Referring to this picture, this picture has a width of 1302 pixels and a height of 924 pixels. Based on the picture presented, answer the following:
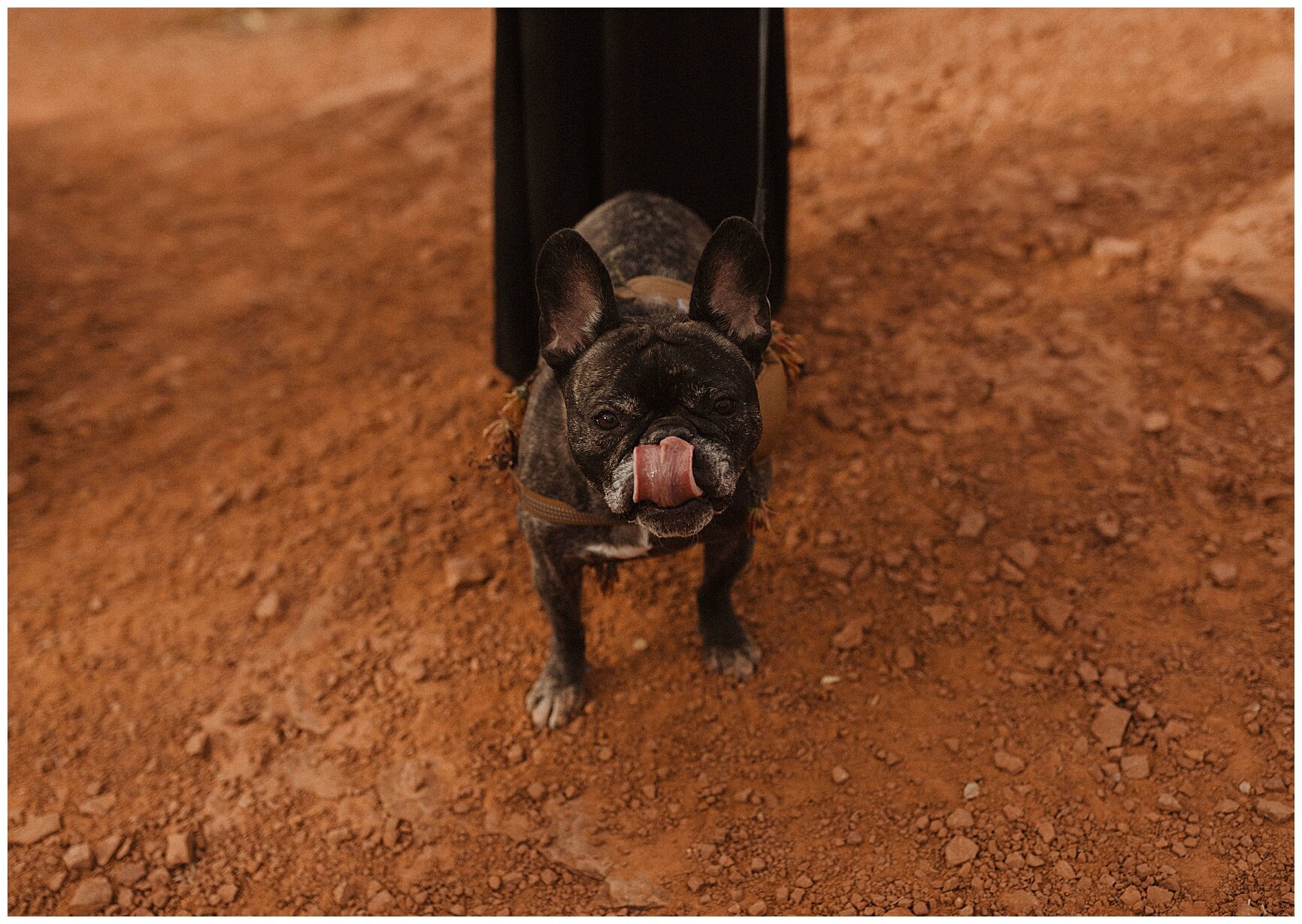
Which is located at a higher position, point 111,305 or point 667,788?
point 111,305

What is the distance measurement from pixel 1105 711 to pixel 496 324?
334 cm

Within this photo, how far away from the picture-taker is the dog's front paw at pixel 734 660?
382cm

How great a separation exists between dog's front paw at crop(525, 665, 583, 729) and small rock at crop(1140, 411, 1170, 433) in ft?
9.71

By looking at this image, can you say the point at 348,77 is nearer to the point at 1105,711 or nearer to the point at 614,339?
the point at 614,339

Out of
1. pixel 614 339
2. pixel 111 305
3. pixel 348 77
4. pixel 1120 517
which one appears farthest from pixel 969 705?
pixel 348 77

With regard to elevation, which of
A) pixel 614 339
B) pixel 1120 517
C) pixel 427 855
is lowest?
pixel 427 855

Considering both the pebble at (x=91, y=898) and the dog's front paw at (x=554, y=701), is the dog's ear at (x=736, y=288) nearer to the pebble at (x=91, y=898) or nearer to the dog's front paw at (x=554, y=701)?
the dog's front paw at (x=554, y=701)

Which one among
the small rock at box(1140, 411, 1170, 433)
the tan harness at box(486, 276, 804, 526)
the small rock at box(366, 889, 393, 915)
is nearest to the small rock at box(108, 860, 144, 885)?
the small rock at box(366, 889, 393, 915)

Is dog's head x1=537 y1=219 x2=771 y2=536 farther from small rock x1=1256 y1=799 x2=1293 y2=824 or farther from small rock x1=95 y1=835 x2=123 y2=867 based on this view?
small rock x1=95 y1=835 x2=123 y2=867

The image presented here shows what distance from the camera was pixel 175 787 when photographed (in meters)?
3.68

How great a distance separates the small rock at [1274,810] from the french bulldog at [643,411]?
202 cm

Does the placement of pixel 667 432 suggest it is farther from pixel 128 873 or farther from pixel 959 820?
pixel 128 873

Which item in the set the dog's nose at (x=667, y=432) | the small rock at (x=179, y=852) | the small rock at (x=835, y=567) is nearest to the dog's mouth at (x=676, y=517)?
the dog's nose at (x=667, y=432)

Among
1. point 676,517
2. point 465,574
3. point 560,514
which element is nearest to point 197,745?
point 465,574
